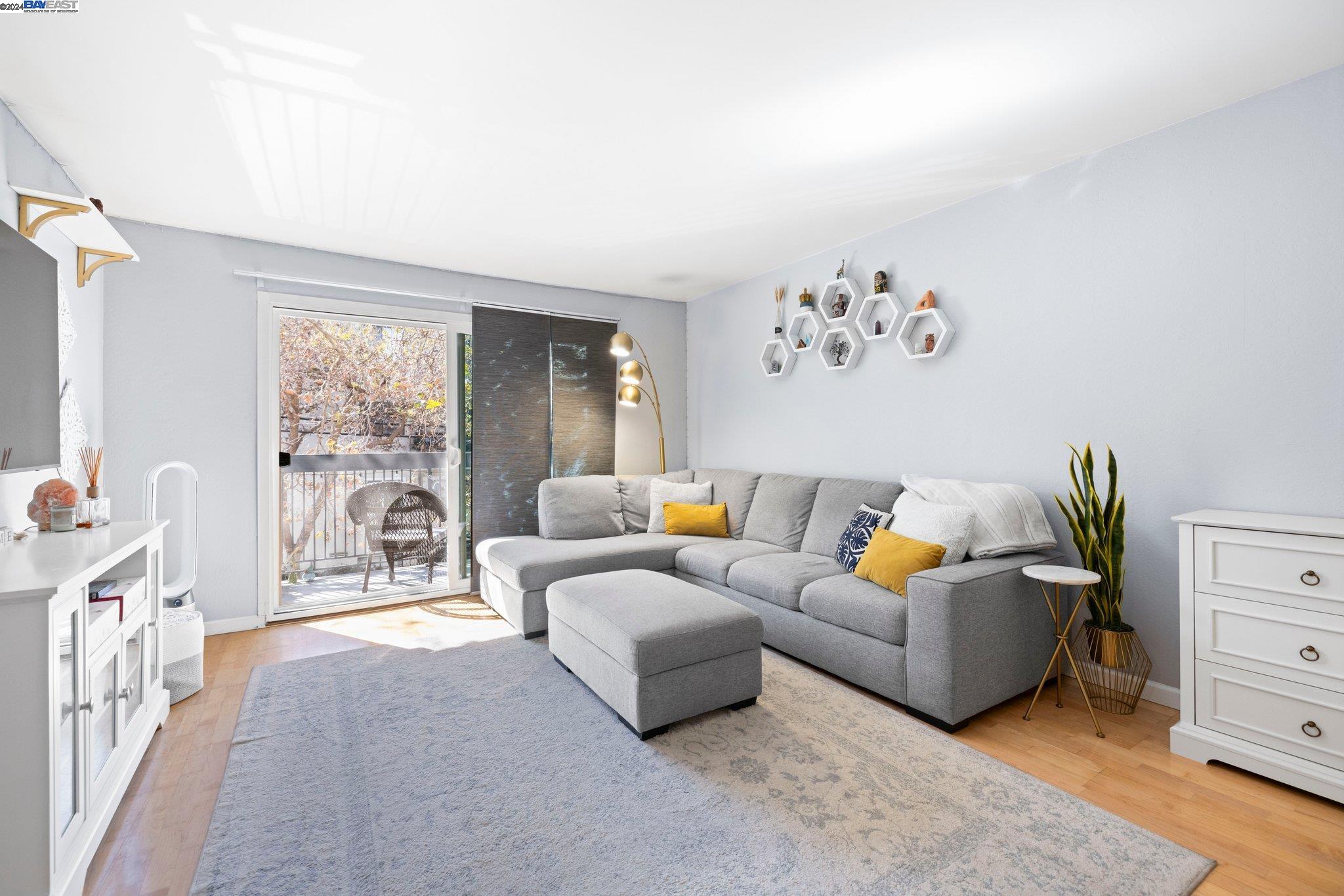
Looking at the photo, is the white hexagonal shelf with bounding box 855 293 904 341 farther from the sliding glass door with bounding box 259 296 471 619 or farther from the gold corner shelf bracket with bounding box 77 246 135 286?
the gold corner shelf bracket with bounding box 77 246 135 286

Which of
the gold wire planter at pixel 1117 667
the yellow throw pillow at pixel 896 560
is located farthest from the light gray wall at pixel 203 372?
the gold wire planter at pixel 1117 667

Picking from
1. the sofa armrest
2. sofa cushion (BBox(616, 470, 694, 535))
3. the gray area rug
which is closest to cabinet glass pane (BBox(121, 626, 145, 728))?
the gray area rug

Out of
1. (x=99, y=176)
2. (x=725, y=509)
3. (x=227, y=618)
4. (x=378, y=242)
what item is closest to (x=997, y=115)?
(x=725, y=509)

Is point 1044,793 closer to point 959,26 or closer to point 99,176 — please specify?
point 959,26

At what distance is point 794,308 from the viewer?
14.0 ft

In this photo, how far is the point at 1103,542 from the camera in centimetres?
248

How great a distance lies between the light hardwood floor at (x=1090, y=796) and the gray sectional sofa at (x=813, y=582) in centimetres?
21

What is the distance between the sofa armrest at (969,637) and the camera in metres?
2.30

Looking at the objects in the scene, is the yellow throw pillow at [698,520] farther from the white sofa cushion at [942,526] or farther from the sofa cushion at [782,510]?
the white sofa cushion at [942,526]

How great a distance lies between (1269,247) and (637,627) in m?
2.76

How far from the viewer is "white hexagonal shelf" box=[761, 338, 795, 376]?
4.30 m

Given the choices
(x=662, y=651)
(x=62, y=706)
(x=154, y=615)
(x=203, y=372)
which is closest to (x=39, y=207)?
(x=203, y=372)

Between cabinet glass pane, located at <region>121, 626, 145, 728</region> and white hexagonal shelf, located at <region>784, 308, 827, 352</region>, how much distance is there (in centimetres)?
368

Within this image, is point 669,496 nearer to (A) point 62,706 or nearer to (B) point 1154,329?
(B) point 1154,329
